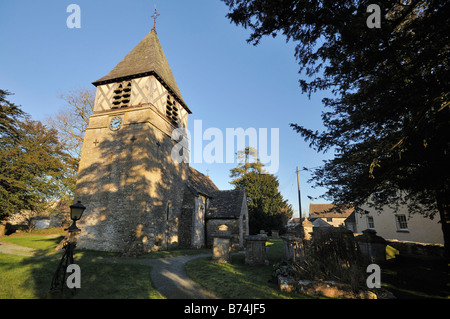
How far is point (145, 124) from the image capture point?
13.6m

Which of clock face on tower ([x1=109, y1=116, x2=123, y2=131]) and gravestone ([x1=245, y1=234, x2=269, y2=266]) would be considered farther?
clock face on tower ([x1=109, y1=116, x2=123, y2=131])

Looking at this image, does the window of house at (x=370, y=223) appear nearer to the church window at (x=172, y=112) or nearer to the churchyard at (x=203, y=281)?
the churchyard at (x=203, y=281)

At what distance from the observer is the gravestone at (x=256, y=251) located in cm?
938

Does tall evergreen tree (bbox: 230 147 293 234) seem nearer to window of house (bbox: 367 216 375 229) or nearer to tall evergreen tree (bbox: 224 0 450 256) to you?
window of house (bbox: 367 216 375 229)

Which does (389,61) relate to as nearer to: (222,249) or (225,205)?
(222,249)

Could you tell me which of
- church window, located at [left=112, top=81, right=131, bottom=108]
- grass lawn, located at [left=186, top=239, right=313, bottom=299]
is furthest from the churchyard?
church window, located at [left=112, top=81, right=131, bottom=108]

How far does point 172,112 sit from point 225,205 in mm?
10133

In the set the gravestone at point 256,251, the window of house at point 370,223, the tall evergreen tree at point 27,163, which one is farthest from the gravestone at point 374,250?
the tall evergreen tree at point 27,163

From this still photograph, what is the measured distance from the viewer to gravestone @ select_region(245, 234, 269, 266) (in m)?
9.38

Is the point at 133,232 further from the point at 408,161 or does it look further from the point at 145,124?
the point at 408,161

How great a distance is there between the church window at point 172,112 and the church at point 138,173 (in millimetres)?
83

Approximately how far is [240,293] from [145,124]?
1176 centimetres

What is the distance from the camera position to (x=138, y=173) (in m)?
12.8

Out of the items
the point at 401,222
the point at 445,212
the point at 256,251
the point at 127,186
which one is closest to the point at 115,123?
the point at 127,186
